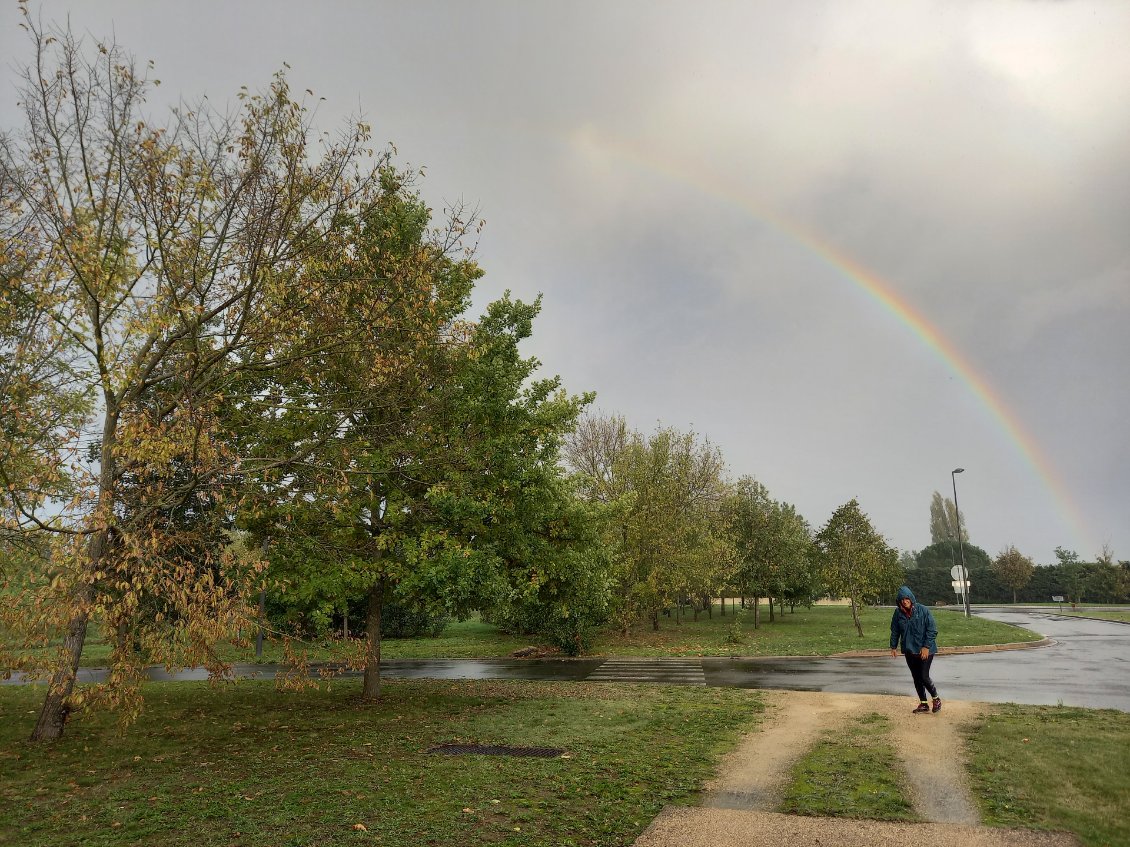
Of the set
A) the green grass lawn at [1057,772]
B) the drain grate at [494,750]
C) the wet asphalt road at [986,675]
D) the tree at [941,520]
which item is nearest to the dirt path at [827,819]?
the green grass lawn at [1057,772]

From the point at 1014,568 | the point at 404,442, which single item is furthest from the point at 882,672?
the point at 1014,568

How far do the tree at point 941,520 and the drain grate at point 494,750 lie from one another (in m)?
124

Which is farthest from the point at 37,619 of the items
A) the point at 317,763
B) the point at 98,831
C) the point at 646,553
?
the point at 646,553

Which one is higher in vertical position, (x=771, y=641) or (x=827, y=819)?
(x=827, y=819)

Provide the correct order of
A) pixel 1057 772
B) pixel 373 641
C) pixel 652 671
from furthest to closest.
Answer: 1. pixel 652 671
2. pixel 373 641
3. pixel 1057 772

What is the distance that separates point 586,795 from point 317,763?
375 centimetres

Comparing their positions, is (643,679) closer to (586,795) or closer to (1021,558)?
(586,795)

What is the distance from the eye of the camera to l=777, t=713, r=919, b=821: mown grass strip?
5887 millimetres

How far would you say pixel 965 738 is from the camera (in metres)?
8.39

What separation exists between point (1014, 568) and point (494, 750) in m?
71.0

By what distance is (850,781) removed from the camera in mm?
6777

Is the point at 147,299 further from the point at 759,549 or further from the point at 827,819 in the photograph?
the point at 759,549

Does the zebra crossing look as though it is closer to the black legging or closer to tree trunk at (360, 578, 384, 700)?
tree trunk at (360, 578, 384, 700)

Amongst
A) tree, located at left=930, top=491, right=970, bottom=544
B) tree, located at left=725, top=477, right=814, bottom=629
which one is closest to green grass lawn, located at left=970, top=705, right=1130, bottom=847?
tree, located at left=725, top=477, right=814, bottom=629
